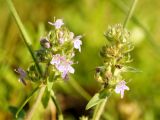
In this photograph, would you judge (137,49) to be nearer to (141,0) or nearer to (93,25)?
(93,25)

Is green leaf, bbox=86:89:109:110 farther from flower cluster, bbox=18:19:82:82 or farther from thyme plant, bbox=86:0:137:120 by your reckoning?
flower cluster, bbox=18:19:82:82

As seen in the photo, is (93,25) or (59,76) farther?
(93,25)

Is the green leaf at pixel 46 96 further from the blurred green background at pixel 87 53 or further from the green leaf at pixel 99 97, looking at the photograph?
the blurred green background at pixel 87 53

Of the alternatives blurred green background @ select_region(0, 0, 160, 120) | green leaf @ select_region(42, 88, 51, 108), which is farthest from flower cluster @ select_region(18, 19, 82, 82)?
blurred green background @ select_region(0, 0, 160, 120)

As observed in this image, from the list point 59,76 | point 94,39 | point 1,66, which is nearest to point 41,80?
point 59,76

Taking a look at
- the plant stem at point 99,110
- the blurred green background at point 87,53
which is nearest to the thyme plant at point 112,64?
the plant stem at point 99,110

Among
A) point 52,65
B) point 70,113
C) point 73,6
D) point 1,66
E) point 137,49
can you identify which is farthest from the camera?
point 73,6
